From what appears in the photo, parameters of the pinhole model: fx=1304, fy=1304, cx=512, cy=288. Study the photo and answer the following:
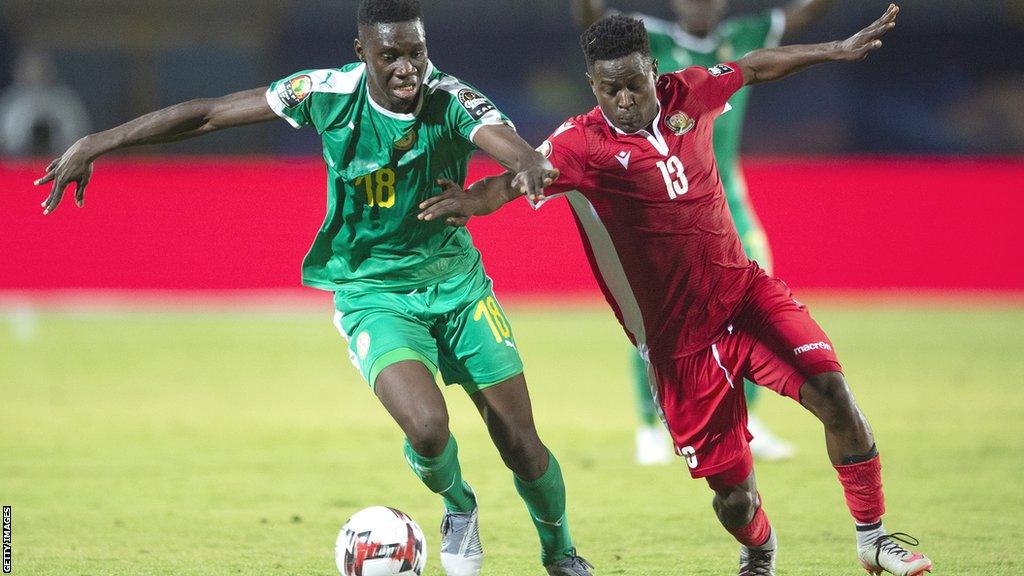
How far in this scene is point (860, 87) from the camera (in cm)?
1769

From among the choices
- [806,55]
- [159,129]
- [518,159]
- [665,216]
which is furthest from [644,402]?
[159,129]

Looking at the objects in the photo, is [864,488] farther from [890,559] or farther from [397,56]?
[397,56]

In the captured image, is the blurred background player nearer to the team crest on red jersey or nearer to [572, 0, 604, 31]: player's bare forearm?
[572, 0, 604, 31]: player's bare forearm

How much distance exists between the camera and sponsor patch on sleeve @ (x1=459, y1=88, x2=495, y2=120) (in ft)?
17.1

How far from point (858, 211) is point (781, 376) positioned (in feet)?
35.0

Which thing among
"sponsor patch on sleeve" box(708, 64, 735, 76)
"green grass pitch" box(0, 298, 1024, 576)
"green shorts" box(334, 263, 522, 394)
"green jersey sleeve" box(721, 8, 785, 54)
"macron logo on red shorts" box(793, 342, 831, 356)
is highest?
"green jersey sleeve" box(721, 8, 785, 54)

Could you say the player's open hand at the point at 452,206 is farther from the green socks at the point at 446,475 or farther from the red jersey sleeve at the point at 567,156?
the green socks at the point at 446,475

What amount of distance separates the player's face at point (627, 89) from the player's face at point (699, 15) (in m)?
3.19

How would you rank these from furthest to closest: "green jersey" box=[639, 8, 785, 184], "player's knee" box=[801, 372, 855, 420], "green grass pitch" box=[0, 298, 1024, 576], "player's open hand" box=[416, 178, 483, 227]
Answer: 1. "green jersey" box=[639, 8, 785, 184]
2. "green grass pitch" box=[0, 298, 1024, 576]
3. "player's knee" box=[801, 372, 855, 420]
4. "player's open hand" box=[416, 178, 483, 227]

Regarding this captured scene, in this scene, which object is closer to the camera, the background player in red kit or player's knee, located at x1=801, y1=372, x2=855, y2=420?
player's knee, located at x1=801, y1=372, x2=855, y2=420

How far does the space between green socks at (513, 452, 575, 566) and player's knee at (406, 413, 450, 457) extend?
1.54 ft

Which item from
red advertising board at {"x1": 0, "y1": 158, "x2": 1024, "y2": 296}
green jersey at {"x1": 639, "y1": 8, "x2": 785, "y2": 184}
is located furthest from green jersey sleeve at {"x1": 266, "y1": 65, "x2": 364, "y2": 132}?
red advertising board at {"x1": 0, "y1": 158, "x2": 1024, "y2": 296}

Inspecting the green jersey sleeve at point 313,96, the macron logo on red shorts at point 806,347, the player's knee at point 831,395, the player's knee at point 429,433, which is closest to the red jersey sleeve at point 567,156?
the green jersey sleeve at point 313,96

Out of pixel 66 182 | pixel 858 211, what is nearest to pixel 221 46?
pixel 858 211
